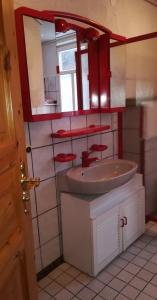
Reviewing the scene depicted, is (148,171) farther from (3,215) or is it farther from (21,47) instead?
(3,215)

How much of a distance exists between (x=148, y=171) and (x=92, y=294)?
1.25 metres

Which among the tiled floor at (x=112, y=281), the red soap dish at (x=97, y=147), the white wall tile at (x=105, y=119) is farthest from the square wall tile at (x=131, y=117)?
the tiled floor at (x=112, y=281)

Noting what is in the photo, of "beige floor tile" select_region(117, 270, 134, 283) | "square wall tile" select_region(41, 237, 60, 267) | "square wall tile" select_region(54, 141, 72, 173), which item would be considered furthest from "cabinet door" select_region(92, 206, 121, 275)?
"square wall tile" select_region(54, 141, 72, 173)

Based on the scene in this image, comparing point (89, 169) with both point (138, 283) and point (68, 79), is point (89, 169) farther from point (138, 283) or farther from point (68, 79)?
point (138, 283)

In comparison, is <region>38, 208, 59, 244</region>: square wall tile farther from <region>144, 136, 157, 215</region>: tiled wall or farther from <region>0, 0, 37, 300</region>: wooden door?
<region>144, 136, 157, 215</region>: tiled wall

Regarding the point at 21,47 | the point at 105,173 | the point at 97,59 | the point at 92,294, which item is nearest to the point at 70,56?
the point at 97,59

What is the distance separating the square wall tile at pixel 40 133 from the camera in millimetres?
1585

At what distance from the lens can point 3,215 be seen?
842 millimetres

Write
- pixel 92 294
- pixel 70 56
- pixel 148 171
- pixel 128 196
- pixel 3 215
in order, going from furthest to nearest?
pixel 148 171
pixel 128 196
pixel 70 56
pixel 92 294
pixel 3 215

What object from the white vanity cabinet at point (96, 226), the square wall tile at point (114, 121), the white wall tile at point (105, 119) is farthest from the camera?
the square wall tile at point (114, 121)

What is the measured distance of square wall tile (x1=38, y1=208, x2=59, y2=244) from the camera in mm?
1735

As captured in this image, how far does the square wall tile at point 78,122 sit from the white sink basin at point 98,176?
13.0 inches

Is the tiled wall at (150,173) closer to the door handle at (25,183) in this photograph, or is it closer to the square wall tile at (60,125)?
the square wall tile at (60,125)

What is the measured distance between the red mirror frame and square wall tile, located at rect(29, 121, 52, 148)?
0.12 m
